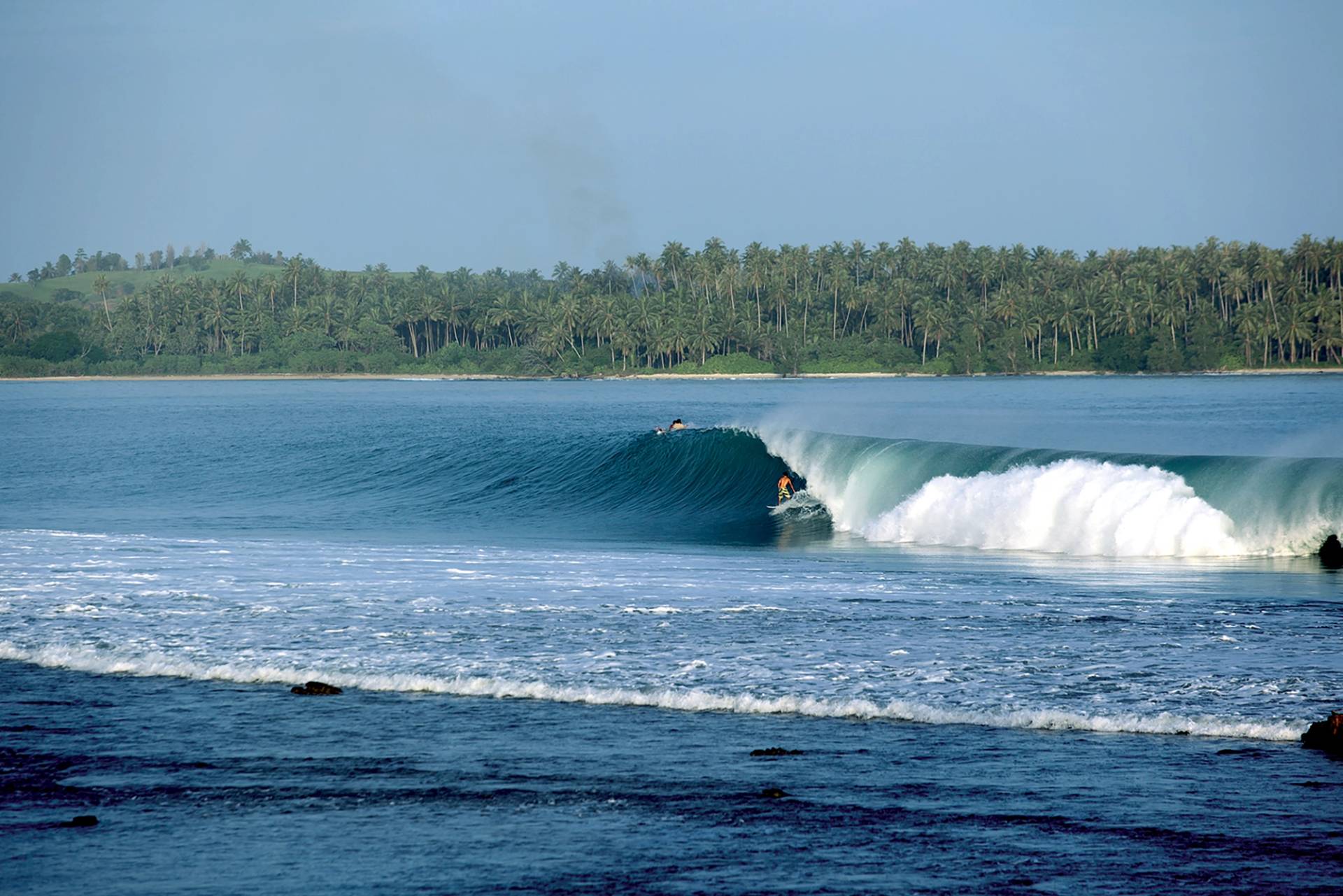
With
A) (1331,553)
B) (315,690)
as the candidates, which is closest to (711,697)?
(315,690)

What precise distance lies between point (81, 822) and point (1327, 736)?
792 cm

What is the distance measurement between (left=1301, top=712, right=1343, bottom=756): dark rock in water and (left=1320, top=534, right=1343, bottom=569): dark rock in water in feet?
41.2

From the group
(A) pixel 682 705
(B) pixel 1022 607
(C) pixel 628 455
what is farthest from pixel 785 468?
(A) pixel 682 705

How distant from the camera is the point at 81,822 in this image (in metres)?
8.07

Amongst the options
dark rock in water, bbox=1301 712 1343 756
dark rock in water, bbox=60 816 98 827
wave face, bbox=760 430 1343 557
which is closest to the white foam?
wave face, bbox=760 430 1343 557

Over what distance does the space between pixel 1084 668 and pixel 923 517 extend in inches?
627

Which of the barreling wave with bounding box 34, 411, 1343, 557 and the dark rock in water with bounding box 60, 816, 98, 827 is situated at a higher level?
the barreling wave with bounding box 34, 411, 1343, 557

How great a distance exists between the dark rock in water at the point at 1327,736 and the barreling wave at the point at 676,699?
0.75ft

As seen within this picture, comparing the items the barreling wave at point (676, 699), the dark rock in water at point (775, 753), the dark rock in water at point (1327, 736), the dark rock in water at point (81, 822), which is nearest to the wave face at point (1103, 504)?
the barreling wave at point (676, 699)

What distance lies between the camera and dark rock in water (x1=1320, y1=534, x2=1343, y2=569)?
2125 cm

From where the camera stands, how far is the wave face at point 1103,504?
2339 cm

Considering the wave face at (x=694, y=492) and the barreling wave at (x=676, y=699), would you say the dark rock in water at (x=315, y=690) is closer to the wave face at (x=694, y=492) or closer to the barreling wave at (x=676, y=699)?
the barreling wave at (x=676, y=699)

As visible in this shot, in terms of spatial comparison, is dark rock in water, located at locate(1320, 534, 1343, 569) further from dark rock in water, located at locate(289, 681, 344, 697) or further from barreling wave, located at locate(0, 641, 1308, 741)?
dark rock in water, located at locate(289, 681, 344, 697)

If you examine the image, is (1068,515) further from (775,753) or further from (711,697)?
(775,753)
